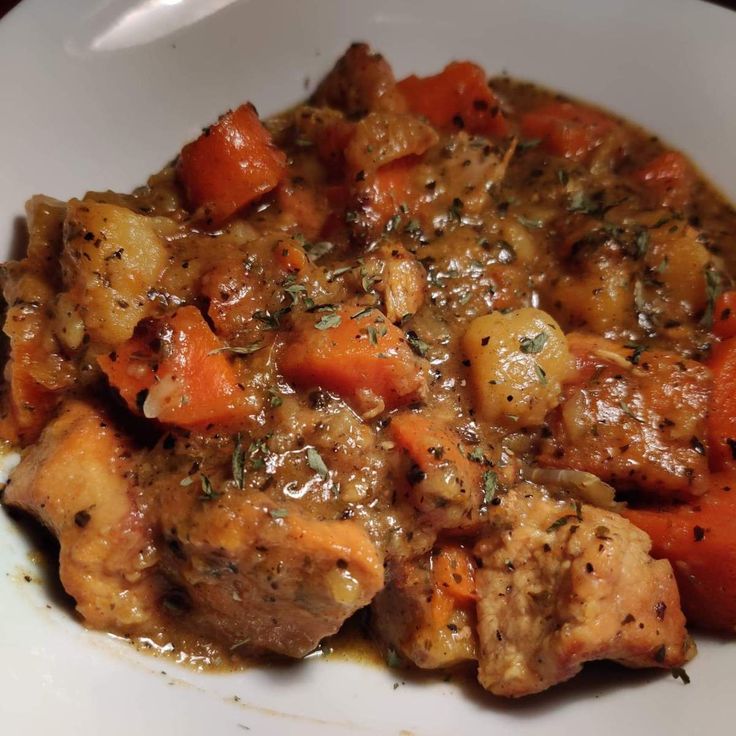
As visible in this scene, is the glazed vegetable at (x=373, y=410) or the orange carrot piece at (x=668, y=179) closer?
the glazed vegetable at (x=373, y=410)

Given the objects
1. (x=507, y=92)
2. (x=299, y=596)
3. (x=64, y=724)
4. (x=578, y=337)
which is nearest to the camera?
(x=64, y=724)

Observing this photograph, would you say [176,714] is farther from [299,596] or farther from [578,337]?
[578,337]

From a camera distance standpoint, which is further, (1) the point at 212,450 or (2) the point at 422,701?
(2) the point at 422,701

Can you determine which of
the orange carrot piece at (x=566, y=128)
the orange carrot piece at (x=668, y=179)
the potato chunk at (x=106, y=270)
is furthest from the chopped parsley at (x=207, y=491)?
the orange carrot piece at (x=668, y=179)

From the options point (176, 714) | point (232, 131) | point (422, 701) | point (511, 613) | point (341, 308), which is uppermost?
point (232, 131)

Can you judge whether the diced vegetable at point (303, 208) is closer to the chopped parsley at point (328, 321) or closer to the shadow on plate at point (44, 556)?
the chopped parsley at point (328, 321)

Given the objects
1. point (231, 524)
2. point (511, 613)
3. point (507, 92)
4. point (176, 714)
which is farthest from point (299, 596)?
point (507, 92)
